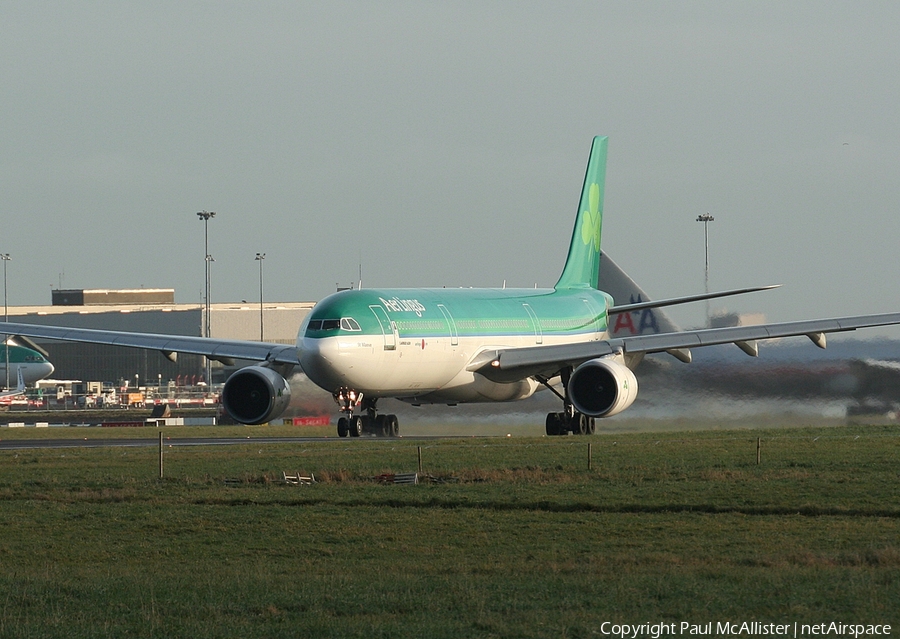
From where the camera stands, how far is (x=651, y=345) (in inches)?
1718

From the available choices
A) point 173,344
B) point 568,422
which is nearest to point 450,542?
point 568,422

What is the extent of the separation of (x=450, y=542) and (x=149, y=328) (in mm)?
104383

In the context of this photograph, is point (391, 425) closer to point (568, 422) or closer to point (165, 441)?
point (568, 422)

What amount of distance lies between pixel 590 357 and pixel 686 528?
2277 cm

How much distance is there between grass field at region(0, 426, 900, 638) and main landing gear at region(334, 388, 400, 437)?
574cm

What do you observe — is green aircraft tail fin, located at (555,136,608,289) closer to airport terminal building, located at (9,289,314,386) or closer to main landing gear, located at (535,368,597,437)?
main landing gear, located at (535,368,597,437)

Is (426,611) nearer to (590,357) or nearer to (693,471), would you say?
(693,471)

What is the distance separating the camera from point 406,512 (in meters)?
23.4

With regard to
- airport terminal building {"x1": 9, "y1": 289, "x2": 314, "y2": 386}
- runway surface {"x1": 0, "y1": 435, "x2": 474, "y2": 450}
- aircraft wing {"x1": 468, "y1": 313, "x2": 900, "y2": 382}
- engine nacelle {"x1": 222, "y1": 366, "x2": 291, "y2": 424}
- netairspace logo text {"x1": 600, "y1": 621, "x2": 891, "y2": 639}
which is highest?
airport terminal building {"x1": 9, "y1": 289, "x2": 314, "y2": 386}

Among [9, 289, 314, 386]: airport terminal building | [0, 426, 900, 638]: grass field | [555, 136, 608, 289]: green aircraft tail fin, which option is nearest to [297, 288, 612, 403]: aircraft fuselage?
[555, 136, 608, 289]: green aircraft tail fin

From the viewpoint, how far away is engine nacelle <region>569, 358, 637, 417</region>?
41.7m

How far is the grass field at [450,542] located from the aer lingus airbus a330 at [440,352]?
190 inches

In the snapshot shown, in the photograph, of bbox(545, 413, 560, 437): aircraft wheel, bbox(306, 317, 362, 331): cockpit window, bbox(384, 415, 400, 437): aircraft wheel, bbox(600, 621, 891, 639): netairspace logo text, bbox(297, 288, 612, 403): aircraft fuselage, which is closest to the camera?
bbox(600, 621, 891, 639): netairspace logo text

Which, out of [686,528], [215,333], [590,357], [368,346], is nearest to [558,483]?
[686,528]
